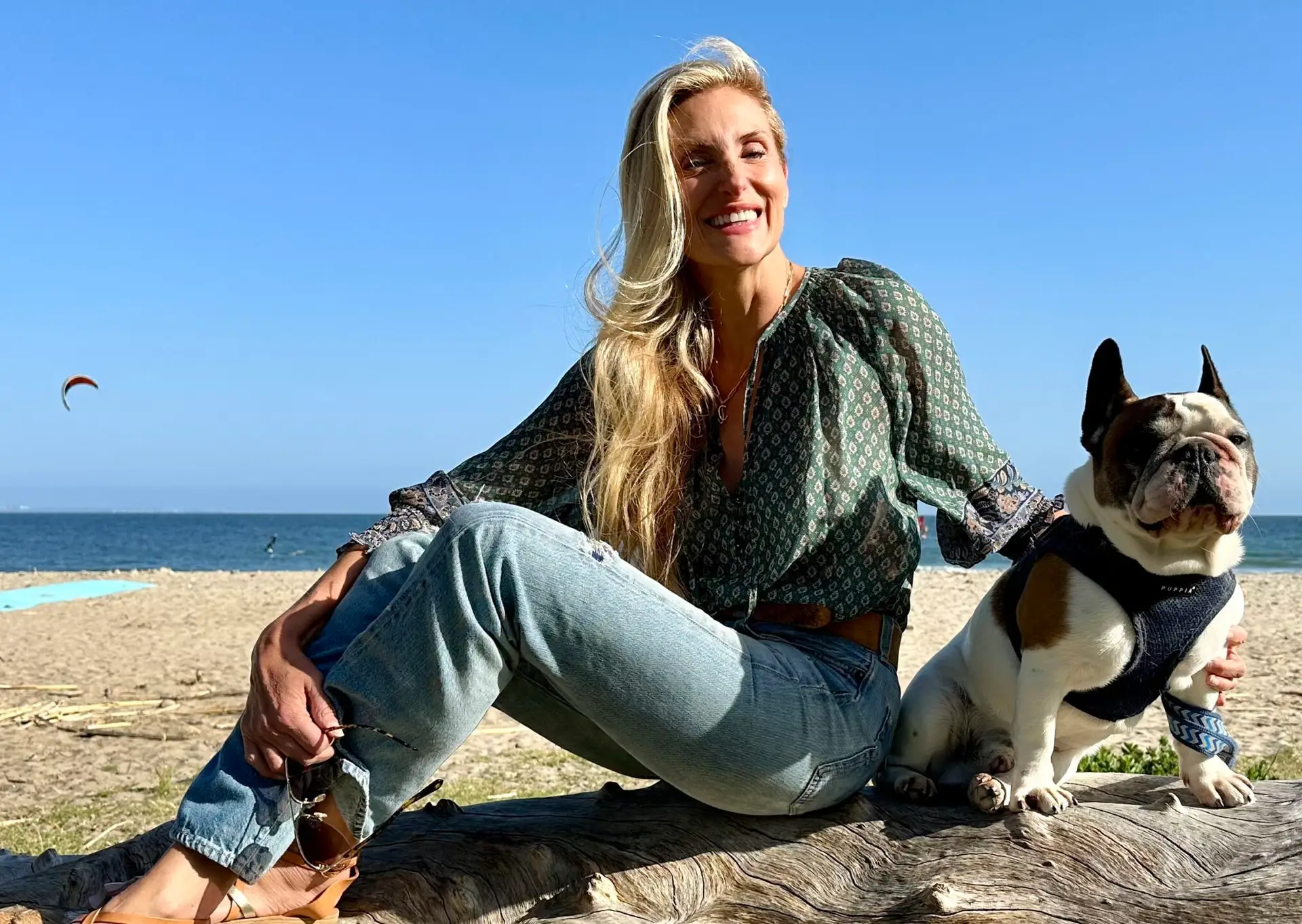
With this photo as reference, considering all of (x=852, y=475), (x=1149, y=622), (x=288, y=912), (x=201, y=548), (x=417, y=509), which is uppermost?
(x=852, y=475)

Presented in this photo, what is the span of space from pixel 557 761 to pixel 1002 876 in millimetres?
4377

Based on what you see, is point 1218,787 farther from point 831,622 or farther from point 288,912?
point 288,912

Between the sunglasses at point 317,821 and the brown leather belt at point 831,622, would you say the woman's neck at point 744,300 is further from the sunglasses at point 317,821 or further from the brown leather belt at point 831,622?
the sunglasses at point 317,821

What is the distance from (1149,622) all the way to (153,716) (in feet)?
23.8

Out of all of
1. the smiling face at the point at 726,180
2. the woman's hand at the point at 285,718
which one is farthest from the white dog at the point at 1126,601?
the woman's hand at the point at 285,718

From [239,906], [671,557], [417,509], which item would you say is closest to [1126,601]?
[671,557]

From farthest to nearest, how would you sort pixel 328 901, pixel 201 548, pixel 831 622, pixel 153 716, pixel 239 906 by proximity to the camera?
1. pixel 201 548
2. pixel 153 716
3. pixel 831 622
4. pixel 328 901
5. pixel 239 906

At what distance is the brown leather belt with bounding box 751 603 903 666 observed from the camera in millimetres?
3035

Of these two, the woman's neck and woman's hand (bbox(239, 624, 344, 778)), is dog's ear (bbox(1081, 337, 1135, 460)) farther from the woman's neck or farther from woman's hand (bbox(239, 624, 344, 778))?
woman's hand (bbox(239, 624, 344, 778))

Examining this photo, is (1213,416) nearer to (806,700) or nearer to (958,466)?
(958,466)

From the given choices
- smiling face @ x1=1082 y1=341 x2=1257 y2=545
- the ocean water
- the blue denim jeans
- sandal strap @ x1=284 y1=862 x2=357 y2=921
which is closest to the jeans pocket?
the blue denim jeans

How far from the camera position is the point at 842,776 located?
276cm

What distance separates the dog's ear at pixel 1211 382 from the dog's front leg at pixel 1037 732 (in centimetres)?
83

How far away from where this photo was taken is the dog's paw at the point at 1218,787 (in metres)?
2.71
